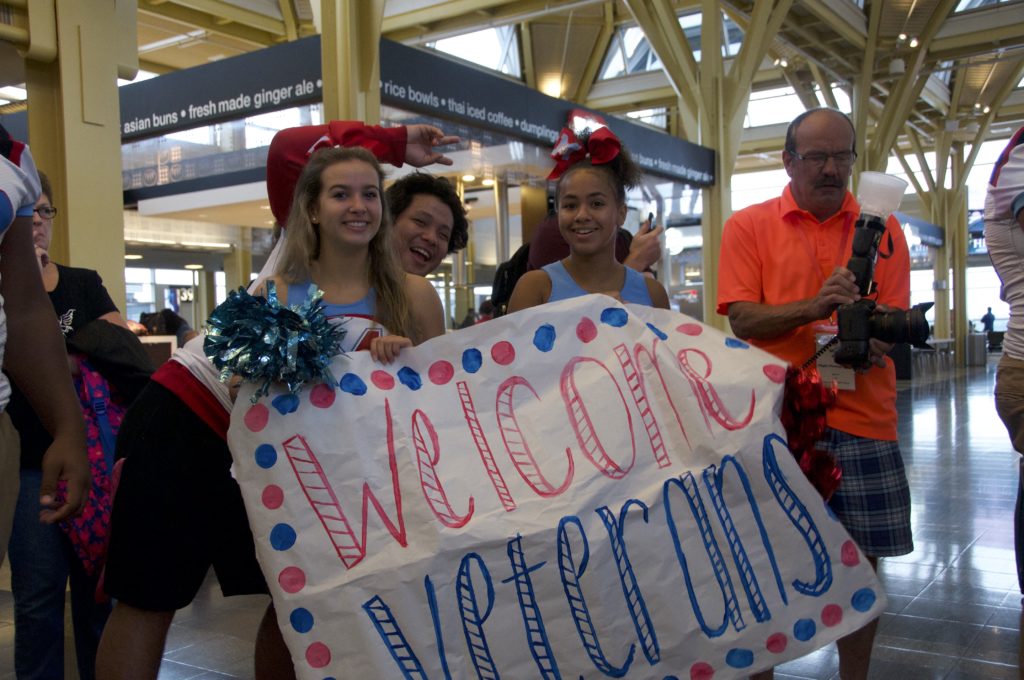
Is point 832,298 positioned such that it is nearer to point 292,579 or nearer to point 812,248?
point 812,248

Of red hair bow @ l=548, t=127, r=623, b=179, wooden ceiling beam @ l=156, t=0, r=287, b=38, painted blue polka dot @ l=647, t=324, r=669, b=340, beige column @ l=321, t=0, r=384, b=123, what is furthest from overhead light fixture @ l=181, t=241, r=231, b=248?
painted blue polka dot @ l=647, t=324, r=669, b=340

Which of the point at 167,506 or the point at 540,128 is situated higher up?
the point at 540,128

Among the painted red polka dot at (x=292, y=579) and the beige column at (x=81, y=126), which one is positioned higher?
the beige column at (x=81, y=126)

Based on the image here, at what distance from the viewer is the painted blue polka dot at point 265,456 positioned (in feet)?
6.09

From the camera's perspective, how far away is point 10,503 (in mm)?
1542

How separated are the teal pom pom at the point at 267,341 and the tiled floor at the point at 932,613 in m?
1.89

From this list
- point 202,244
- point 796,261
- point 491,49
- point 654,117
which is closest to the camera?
point 796,261

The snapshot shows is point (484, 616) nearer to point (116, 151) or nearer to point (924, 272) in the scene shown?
point (116, 151)

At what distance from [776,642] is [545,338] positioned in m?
0.78

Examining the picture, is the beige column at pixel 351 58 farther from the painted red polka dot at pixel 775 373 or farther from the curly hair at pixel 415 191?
the painted red polka dot at pixel 775 373

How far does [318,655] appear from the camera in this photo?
1.75 meters

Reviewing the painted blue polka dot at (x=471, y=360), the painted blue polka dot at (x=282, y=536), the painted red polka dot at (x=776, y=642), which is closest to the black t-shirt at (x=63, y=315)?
the painted blue polka dot at (x=282, y=536)

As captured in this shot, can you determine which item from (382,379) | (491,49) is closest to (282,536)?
(382,379)

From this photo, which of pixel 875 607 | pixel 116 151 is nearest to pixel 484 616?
pixel 875 607
